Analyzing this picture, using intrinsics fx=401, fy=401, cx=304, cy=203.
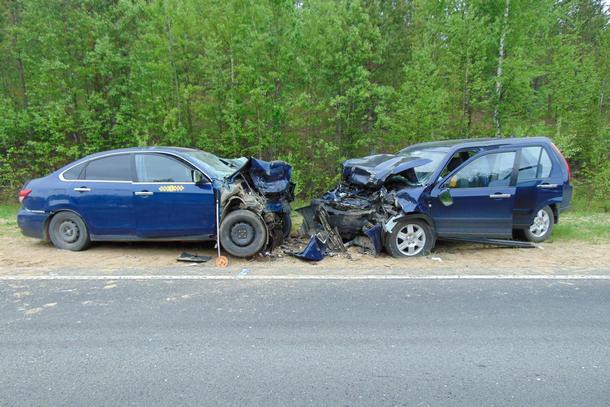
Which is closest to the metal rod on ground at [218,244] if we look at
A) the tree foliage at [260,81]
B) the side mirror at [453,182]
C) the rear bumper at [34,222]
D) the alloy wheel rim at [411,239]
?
the alloy wheel rim at [411,239]

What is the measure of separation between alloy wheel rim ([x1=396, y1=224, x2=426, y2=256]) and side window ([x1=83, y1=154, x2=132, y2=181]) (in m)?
4.40

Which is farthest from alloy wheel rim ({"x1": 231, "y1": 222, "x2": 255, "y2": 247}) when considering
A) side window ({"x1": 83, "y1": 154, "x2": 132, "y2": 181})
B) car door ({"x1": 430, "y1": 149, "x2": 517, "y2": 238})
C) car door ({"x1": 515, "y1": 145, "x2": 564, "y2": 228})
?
car door ({"x1": 515, "y1": 145, "x2": 564, "y2": 228})

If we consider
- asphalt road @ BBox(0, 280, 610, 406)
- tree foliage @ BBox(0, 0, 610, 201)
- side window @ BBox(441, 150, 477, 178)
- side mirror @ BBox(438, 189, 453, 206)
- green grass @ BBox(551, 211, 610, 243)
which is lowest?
asphalt road @ BBox(0, 280, 610, 406)

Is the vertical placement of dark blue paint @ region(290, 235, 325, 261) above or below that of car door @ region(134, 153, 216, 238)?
below

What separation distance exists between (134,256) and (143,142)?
18.5 ft

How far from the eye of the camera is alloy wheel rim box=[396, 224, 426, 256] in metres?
6.26

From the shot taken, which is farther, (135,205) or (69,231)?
(69,231)

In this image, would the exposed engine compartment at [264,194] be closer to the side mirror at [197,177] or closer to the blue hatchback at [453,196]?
the side mirror at [197,177]

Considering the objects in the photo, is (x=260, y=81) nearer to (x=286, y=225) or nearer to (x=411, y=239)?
(x=286, y=225)

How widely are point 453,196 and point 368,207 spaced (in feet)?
4.40

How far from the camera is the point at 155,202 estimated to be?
6.25 m

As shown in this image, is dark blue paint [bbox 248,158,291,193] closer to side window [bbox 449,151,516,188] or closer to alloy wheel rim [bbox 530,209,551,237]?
side window [bbox 449,151,516,188]

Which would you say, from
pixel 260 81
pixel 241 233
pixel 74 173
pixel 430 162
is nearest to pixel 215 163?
pixel 241 233

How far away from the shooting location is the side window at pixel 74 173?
6.57 meters
